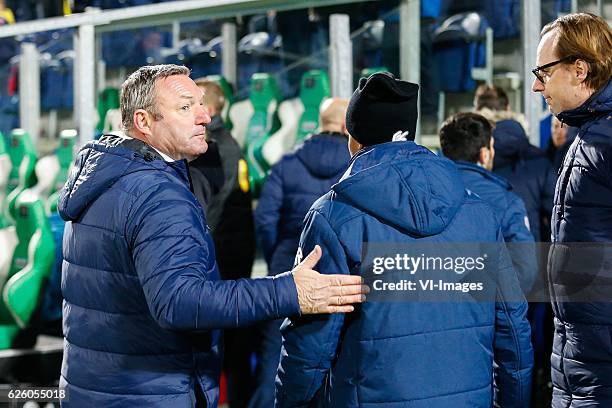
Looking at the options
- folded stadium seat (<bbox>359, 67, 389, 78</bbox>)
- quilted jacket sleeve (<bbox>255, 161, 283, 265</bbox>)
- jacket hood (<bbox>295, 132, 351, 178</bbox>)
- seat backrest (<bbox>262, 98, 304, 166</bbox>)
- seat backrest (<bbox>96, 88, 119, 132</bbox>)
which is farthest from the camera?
seat backrest (<bbox>96, 88, 119, 132</bbox>)

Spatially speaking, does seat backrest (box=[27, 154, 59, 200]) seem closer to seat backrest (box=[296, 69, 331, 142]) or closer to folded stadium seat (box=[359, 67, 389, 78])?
seat backrest (box=[296, 69, 331, 142])

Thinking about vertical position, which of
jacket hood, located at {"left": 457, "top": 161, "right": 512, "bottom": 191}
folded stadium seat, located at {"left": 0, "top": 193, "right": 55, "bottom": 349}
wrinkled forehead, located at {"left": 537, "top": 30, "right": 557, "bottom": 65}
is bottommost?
folded stadium seat, located at {"left": 0, "top": 193, "right": 55, "bottom": 349}

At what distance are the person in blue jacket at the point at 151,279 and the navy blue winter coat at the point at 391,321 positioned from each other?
8 cm

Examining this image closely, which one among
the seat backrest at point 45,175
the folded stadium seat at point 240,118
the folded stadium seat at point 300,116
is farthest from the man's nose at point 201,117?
the seat backrest at point 45,175

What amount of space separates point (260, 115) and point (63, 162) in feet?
4.52

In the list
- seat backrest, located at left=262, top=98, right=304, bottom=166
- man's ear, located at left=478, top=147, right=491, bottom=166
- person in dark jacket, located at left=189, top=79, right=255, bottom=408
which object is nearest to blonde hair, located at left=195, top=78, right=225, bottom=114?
person in dark jacket, located at left=189, top=79, right=255, bottom=408

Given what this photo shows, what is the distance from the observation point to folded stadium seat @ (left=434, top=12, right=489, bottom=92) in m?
6.29

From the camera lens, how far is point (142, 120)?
9.09 ft

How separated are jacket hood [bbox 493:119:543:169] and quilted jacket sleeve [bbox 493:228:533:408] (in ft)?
7.56

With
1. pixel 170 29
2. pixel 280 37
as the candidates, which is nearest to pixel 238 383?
pixel 280 37

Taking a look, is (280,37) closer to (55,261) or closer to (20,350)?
(55,261)

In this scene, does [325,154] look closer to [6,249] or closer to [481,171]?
[481,171]

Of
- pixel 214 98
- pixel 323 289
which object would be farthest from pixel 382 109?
pixel 214 98

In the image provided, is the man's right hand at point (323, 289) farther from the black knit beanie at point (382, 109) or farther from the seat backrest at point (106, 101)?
the seat backrest at point (106, 101)
